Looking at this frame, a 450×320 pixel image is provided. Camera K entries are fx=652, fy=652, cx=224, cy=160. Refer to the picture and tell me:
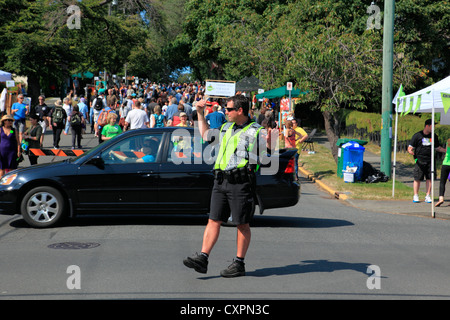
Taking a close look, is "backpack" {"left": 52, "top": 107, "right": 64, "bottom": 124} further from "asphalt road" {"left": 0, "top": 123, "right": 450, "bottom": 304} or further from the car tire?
the car tire

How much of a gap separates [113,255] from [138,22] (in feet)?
135

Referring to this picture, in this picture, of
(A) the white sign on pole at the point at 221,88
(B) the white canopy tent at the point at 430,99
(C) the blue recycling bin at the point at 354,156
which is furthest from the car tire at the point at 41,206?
(A) the white sign on pole at the point at 221,88

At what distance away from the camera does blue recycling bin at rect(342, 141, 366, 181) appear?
16997 mm

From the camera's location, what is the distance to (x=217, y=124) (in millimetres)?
16594

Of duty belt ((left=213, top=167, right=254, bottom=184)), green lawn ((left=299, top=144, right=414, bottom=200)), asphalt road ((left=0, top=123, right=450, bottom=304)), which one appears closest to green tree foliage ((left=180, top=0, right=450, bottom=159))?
green lawn ((left=299, top=144, right=414, bottom=200))

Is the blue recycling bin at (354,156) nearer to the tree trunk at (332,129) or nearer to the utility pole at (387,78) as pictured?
the utility pole at (387,78)

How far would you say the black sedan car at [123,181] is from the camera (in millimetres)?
9719

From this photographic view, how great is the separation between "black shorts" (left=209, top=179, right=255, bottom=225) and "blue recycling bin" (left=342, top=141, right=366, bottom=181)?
10.9 metres

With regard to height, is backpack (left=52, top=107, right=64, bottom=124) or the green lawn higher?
backpack (left=52, top=107, right=64, bottom=124)

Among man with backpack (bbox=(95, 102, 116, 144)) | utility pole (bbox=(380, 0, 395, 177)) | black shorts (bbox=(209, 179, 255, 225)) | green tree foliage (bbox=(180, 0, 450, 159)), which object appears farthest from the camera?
green tree foliage (bbox=(180, 0, 450, 159))

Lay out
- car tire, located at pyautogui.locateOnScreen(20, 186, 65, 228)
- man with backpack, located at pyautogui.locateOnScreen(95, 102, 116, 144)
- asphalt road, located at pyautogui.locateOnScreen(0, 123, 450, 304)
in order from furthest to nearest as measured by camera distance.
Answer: man with backpack, located at pyautogui.locateOnScreen(95, 102, 116, 144)
car tire, located at pyautogui.locateOnScreen(20, 186, 65, 228)
asphalt road, located at pyautogui.locateOnScreen(0, 123, 450, 304)

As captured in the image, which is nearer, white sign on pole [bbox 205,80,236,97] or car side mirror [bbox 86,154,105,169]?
car side mirror [bbox 86,154,105,169]

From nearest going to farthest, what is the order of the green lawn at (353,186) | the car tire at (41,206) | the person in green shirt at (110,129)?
the car tire at (41,206), the green lawn at (353,186), the person in green shirt at (110,129)

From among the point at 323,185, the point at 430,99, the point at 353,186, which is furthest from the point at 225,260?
the point at 323,185
